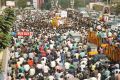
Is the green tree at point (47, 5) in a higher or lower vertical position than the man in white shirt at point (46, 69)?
lower

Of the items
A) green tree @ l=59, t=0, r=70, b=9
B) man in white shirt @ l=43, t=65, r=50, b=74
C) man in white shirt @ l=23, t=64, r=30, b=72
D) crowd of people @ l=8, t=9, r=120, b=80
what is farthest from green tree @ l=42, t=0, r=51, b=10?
man in white shirt @ l=43, t=65, r=50, b=74

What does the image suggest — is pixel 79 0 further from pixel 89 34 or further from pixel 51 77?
pixel 51 77

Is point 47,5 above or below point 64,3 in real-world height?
below

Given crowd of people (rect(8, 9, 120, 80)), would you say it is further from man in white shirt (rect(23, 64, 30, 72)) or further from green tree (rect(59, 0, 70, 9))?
green tree (rect(59, 0, 70, 9))

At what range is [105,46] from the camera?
29688 millimetres

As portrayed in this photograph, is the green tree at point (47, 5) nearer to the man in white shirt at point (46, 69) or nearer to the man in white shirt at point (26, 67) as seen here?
the man in white shirt at point (26, 67)

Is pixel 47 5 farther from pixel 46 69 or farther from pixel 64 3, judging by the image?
pixel 46 69

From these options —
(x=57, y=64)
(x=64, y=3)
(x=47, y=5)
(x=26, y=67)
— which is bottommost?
(x=47, y=5)

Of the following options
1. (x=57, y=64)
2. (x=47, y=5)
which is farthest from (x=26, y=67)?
(x=47, y=5)

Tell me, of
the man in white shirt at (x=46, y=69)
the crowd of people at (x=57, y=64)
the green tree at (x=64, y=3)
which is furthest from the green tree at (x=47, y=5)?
the man in white shirt at (x=46, y=69)

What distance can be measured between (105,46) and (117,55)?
2.43m

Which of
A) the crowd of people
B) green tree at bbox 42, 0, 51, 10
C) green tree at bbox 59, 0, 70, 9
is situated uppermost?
the crowd of people

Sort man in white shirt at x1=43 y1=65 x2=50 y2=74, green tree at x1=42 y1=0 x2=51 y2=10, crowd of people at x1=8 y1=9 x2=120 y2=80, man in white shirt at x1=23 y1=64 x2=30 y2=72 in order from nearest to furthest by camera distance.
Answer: crowd of people at x1=8 y1=9 x2=120 y2=80 < man in white shirt at x1=43 y1=65 x2=50 y2=74 < man in white shirt at x1=23 y1=64 x2=30 y2=72 < green tree at x1=42 y1=0 x2=51 y2=10

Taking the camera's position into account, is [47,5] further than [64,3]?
Yes
